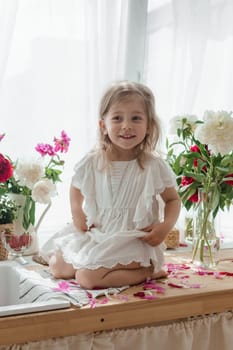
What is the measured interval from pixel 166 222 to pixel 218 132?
284 mm

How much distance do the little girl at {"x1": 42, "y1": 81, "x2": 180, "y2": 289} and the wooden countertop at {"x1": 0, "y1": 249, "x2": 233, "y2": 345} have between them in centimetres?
10

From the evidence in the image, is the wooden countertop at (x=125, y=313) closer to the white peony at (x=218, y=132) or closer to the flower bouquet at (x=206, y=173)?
the flower bouquet at (x=206, y=173)

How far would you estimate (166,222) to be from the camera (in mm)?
1560

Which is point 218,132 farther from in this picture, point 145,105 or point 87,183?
point 87,183

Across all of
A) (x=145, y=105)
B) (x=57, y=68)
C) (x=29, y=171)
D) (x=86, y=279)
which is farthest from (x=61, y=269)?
(x=57, y=68)

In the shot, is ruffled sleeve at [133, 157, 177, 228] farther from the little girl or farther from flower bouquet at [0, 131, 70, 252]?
flower bouquet at [0, 131, 70, 252]

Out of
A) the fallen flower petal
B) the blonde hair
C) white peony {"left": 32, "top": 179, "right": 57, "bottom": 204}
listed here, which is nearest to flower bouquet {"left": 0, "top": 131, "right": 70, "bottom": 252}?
white peony {"left": 32, "top": 179, "right": 57, "bottom": 204}

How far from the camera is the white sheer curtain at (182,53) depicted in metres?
2.21

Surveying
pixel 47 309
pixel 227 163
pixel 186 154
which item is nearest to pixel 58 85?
pixel 186 154

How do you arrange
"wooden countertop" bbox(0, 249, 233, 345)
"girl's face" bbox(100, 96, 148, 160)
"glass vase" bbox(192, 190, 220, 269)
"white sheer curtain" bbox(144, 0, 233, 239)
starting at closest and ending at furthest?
"wooden countertop" bbox(0, 249, 233, 345), "girl's face" bbox(100, 96, 148, 160), "glass vase" bbox(192, 190, 220, 269), "white sheer curtain" bbox(144, 0, 233, 239)

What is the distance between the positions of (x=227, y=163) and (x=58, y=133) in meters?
0.63

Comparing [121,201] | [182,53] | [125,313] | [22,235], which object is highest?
[182,53]

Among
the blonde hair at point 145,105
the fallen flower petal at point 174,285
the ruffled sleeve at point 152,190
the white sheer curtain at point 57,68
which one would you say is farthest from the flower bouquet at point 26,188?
the fallen flower petal at point 174,285

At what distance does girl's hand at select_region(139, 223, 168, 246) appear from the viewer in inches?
60.1
